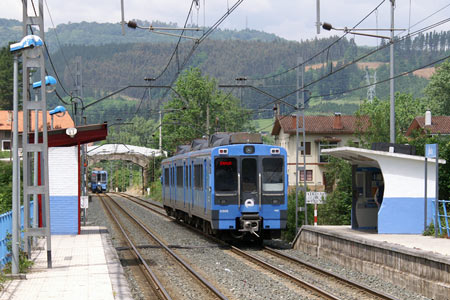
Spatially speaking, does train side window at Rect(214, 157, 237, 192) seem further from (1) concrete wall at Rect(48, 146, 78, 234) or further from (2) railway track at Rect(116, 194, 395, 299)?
(1) concrete wall at Rect(48, 146, 78, 234)

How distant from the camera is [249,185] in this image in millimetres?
20875

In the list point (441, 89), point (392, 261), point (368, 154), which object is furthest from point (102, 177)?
point (392, 261)

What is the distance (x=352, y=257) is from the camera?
629 inches

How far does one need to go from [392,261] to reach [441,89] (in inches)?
3210

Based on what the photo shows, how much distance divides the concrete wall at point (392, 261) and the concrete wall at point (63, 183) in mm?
7755

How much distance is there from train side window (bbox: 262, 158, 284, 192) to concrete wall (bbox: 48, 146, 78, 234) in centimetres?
586

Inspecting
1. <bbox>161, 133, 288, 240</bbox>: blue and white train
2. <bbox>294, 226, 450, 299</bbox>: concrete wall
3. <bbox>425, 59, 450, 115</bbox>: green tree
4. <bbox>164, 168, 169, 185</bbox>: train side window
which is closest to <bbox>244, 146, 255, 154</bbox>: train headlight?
<bbox>161, 133, 288, 240</bbox>: blue and white train

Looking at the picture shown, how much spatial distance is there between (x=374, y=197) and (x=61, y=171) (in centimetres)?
937

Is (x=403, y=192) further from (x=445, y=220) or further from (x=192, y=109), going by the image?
(x=192, y=109)

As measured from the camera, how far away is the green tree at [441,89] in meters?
90.0

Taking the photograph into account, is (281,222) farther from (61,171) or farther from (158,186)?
(158,186)

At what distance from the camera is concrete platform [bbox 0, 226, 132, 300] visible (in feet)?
36.9

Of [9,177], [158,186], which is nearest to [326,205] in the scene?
[9,177]


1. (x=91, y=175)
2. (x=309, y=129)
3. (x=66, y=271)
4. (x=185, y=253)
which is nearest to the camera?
(x=66, y=271)
